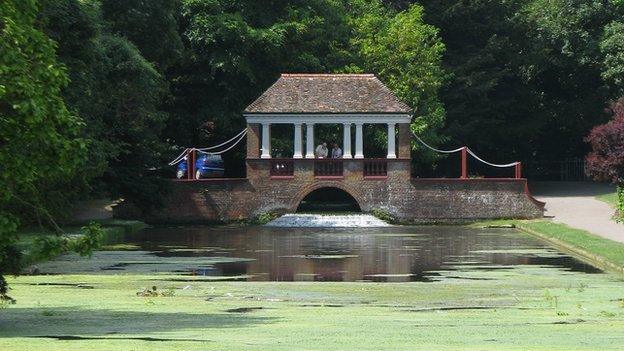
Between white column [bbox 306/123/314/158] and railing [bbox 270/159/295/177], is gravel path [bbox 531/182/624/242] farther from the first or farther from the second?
railing [bbox 270/159/295/177]

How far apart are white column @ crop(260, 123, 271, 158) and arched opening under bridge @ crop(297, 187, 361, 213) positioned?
3.22 m

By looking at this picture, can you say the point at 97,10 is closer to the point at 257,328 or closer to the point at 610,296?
the point at 610,296

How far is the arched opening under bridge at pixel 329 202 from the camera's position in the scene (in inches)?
2618

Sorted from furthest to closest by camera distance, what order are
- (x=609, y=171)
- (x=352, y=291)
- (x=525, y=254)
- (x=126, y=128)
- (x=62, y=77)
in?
(x=609, y=171)
(x=126, y=128)
(x=525, y=254)
(x=352, y=291)
(x=62, y=77)

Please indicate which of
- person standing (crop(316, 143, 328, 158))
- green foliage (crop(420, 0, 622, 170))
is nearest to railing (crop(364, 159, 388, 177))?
person standing (crop(316, 143, 328, 158))

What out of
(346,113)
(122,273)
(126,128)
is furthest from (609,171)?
(122,273)

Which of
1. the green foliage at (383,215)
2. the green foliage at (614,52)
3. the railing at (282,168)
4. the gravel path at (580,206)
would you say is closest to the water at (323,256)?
the gravel path at (580,206)

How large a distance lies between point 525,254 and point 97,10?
1352 centimetres

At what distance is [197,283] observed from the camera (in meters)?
28.8

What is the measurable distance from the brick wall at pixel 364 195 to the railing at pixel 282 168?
319mm

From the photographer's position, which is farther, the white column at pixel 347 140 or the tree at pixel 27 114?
the white column at pixel 347 140

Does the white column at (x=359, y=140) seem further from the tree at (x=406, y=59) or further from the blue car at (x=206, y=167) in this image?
the blue car at (x=206, y=167)

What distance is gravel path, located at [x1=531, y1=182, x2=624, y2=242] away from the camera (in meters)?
49.5

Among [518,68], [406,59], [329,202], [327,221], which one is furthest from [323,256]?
[518,68]
